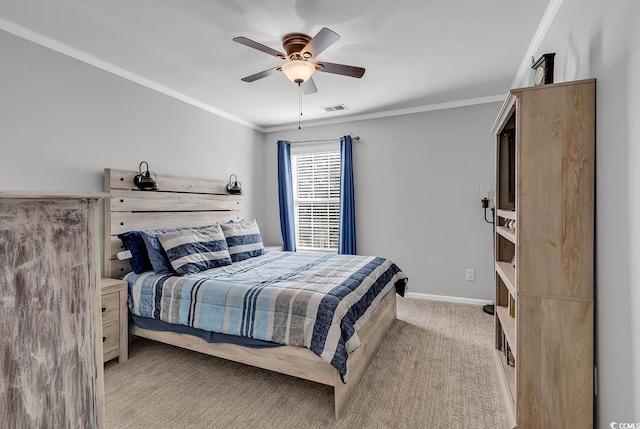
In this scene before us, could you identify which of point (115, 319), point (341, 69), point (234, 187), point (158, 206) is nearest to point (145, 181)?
point (158, 206)

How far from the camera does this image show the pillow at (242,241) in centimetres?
338

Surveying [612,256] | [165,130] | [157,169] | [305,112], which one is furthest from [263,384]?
[305,112]

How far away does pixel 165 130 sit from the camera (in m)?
3.41

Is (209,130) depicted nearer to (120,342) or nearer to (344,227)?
(344,227)

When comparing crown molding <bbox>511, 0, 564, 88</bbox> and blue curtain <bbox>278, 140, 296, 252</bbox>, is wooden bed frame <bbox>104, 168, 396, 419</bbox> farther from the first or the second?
crown molding <bbox>511, 0, 564, 88</bbox>

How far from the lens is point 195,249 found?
9.43ft

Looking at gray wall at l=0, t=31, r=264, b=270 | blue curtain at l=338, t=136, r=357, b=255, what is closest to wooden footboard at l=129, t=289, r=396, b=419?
gray wall at l=0, t=31, r=264, b=270

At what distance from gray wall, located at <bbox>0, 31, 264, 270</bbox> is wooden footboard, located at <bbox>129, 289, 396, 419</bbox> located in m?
1.45

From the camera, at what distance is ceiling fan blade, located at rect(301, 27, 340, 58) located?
1892mm

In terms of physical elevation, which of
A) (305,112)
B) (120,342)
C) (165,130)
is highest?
(305,112)

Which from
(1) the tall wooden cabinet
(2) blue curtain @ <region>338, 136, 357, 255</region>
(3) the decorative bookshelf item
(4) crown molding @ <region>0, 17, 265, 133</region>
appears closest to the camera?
(1) the tall wooden cabinet

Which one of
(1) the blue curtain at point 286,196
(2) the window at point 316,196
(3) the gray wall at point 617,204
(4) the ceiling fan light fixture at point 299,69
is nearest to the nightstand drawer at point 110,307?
(4) the ceiling fan light fixture at point 299,69

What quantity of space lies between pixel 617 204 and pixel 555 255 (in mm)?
330

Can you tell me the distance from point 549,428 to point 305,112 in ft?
12.9
